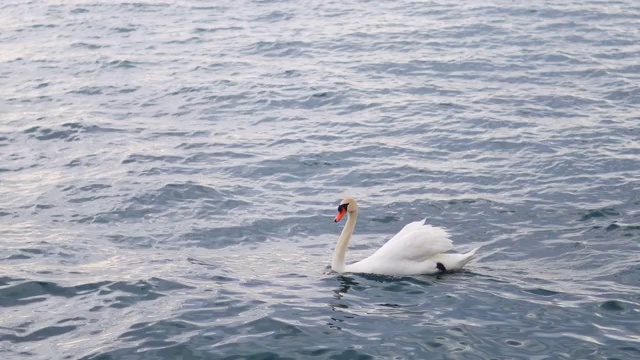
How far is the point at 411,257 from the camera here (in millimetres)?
13016

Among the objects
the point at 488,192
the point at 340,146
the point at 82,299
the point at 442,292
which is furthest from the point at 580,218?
the point at 82,299

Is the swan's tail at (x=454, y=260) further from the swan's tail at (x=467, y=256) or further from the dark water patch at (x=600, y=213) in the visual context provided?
the dark water patch at (x=600, y=213)

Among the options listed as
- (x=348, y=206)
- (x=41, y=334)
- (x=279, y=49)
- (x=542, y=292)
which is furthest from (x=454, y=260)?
(x=279, y=49)

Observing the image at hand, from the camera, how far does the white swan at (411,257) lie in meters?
12.9

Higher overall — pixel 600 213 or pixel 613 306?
pixel 613 306

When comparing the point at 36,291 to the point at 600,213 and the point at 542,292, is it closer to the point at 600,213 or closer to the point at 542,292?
the point at 542,292

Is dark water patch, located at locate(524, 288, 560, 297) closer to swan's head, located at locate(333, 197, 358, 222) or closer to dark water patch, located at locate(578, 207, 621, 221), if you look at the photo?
swan's head, located at locate(333, 197, 358, 222)

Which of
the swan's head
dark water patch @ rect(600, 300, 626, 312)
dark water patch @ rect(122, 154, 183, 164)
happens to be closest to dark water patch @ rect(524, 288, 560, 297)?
dark water patch @ rect(600, 300, 626, 312)

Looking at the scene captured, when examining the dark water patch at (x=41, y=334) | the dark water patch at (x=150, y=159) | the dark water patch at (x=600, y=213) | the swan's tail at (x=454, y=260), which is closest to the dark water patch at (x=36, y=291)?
the dark water patch at (x=41, y=334)

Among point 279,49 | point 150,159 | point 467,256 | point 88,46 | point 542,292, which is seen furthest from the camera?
point 88,46

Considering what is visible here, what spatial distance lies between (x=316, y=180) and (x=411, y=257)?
4436 millimetres

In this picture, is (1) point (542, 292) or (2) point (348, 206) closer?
(1) point (542, 292)

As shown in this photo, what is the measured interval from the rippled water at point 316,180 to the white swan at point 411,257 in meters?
0.21

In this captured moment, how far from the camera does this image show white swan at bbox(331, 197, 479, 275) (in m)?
12.9
